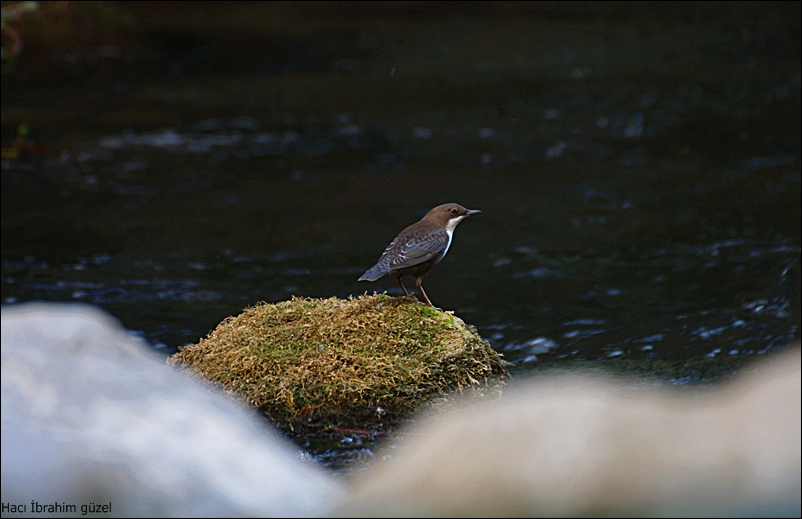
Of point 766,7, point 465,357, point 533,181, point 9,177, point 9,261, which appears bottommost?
point 465,357

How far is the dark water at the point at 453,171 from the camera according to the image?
6.93 meters

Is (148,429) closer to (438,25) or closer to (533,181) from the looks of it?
(533,181)

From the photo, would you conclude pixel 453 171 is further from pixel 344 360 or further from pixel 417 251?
pixel 344 360

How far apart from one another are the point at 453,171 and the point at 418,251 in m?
6.61

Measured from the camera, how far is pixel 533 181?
10469 mm

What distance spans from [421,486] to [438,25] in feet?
52.2

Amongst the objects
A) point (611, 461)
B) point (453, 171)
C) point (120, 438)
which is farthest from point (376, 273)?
point (453, 171)

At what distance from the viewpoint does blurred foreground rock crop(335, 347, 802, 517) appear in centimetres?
238

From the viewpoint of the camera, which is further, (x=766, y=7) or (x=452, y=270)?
(x=766, y=7)

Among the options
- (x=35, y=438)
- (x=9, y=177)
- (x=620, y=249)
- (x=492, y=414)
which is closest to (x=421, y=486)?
(x=492, y=414)

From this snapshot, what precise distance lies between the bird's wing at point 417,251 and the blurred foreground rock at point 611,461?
5.81 feet

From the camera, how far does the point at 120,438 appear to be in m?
2.67

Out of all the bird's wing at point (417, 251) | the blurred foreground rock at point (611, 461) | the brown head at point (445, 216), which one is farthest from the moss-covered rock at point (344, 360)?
the blurred foreground rock at point (611, 461)

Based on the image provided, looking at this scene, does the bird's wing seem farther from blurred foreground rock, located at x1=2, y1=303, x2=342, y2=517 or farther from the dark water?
blurred foreground rock, located at x1=2, y1=303, x2=342, y2=517
